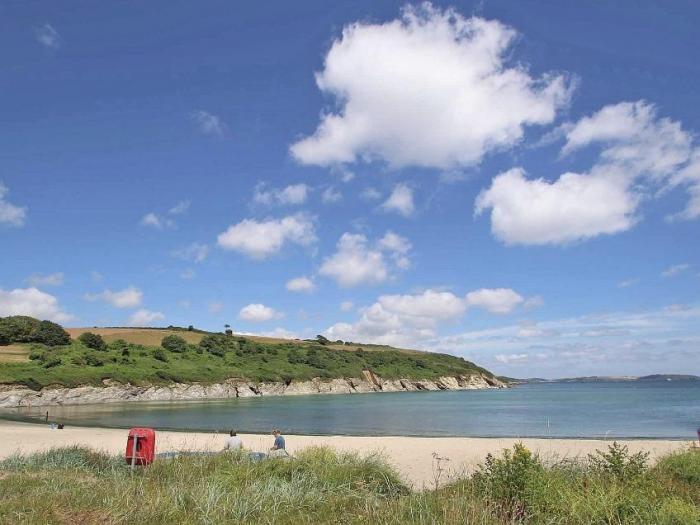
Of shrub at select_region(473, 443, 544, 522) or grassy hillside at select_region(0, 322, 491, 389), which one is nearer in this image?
shrub at select_region(473, 443, 544, 522)

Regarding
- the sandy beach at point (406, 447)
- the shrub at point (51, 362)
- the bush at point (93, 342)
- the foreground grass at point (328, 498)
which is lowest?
the sandy beach at point (406, 447)

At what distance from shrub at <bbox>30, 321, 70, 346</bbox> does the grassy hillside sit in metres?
2.54

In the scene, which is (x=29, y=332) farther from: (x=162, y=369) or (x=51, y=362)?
(x=162, y=369)

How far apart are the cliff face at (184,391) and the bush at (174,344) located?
73.1 ft

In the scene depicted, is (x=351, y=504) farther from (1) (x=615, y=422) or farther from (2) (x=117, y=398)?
(2) (x=117, y=398)

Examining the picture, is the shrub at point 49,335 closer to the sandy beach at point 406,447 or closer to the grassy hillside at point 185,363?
the grassy hillside at point 185,363

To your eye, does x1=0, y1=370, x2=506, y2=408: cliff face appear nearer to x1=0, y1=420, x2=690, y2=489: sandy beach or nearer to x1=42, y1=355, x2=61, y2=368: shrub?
x1=42, y1=355, x2=61, y2=368: shrub

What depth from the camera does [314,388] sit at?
12606 centimetres

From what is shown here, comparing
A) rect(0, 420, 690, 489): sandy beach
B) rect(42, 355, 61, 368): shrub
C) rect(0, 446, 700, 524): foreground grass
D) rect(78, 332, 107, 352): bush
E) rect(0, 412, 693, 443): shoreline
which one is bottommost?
rect(0, 412, 693, 443): shoreline

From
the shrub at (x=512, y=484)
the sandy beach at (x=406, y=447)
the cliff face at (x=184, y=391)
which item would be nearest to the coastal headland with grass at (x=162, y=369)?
the cliff face at (x=184, y=391)

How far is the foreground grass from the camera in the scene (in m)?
7.30

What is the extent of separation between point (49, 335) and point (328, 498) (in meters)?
118

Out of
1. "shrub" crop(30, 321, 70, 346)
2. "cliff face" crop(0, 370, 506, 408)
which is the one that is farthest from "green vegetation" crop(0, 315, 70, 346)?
"cliff face" crop(0, 370, 506, 408)

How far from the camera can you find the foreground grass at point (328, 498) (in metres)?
7.30
